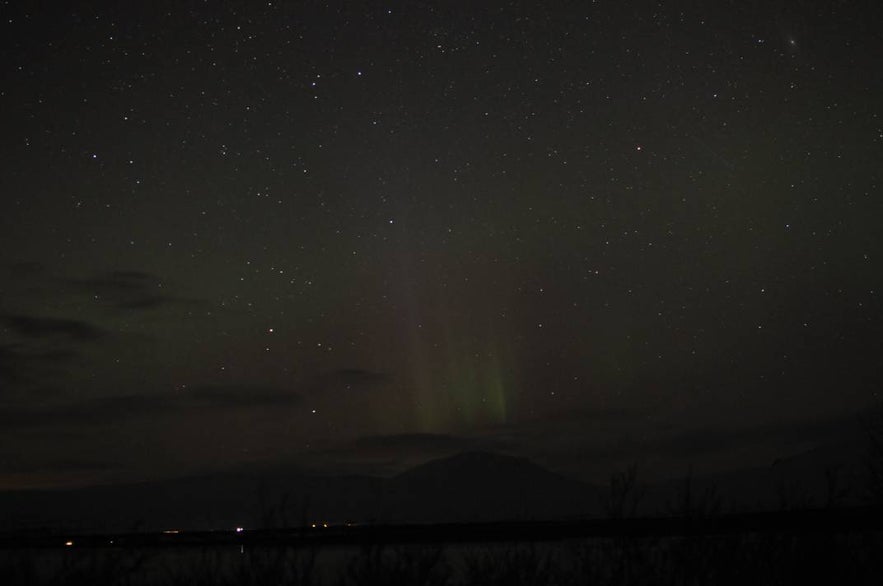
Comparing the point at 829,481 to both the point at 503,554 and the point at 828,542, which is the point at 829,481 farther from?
the point at 503,554

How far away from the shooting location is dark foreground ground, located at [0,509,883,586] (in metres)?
13.1

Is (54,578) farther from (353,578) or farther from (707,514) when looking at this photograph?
(707,514)

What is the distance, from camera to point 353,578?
13180 millimetres

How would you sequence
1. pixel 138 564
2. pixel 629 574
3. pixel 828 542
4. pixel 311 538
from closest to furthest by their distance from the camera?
1. pixel 311 538
2. pixel 138 564
3. pixel 629 574
4. pixel 828 542

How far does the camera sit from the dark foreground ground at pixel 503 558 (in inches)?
516

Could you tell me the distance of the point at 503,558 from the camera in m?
14.2

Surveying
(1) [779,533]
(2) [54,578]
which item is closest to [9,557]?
(2) [54,578]

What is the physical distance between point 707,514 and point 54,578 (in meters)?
9.99

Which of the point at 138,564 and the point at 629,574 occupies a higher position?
the point at 138,564

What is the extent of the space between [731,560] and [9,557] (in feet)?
37.7

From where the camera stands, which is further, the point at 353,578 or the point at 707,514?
the point at 707,514

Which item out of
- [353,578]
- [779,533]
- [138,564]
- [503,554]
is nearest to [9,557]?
[138,564]

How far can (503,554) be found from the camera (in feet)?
46.8

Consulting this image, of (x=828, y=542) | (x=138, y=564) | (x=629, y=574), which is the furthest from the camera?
(x=828, y=542)
